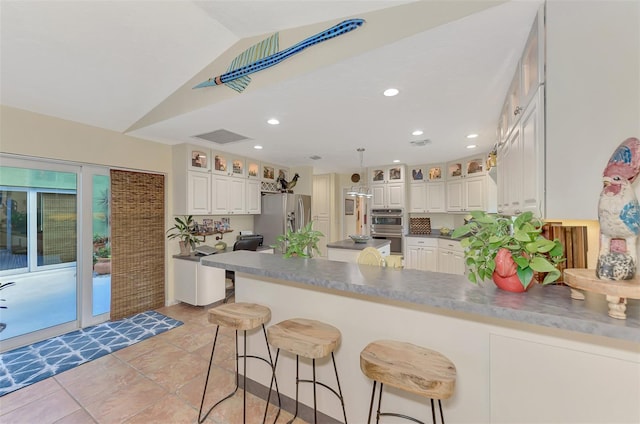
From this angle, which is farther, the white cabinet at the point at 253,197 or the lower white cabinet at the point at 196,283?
the white cabinet at the point at 253,197

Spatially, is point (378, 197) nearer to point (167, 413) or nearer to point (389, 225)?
point (389, 225)

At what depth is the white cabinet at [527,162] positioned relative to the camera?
1.35 meters

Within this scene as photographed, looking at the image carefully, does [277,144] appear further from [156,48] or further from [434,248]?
[434,248]

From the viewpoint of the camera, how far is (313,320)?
5.43 ft

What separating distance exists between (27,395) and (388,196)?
18.4 feet

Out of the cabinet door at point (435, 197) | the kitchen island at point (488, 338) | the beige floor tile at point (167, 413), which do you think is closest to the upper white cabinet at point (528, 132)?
the kitchen island at point (488, 338)

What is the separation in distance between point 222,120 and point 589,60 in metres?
2.87

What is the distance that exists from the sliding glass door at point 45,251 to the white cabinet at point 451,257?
537 centimetres

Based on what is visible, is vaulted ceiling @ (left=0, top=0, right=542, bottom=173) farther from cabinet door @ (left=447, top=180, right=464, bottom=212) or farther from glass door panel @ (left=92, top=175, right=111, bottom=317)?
cabinet door @ (left=447, top=180, right=464, bottom=212)

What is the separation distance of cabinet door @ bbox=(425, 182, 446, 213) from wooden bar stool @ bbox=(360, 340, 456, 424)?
183 inches

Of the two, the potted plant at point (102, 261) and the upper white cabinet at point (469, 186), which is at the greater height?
the upper white cabinet at point (469, 186)

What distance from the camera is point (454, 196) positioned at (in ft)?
16.8

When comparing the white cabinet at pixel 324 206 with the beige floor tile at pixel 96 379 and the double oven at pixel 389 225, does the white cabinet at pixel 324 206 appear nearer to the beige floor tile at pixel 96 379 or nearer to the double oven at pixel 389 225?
the double oven at pixel 389 225

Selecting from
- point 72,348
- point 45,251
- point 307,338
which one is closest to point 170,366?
point 72,348
